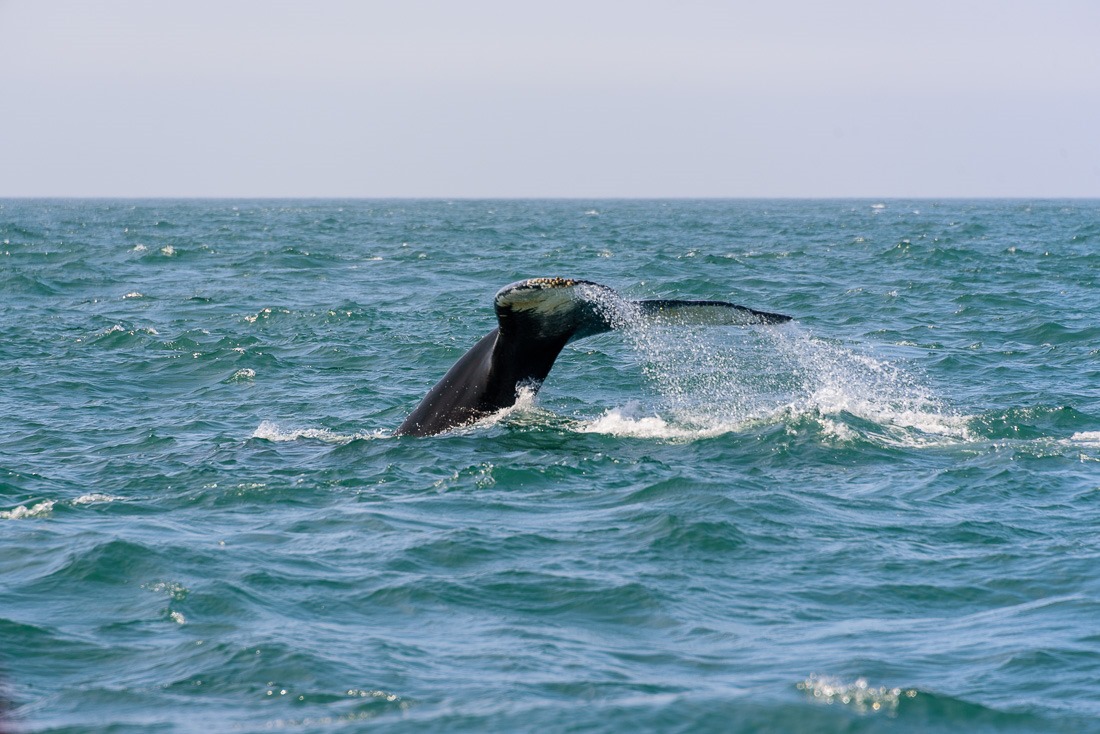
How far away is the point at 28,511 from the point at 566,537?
14.3ft

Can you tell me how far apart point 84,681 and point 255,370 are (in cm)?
1258

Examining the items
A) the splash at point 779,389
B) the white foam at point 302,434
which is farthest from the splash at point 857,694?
the white foam at point 302,434

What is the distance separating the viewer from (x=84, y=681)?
280 inches

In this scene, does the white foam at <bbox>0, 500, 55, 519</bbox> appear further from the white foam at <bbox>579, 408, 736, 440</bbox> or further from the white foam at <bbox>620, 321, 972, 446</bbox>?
the white foam at <bbox>579, 408, 736, 440</bbox>

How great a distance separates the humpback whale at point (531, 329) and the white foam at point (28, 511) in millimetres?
3485

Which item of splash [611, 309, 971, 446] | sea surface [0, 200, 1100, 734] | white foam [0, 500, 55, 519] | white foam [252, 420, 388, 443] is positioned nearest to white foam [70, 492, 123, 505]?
sea surface [0, 200, 1100, 734]

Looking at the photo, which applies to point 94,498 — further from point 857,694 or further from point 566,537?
point 857,694

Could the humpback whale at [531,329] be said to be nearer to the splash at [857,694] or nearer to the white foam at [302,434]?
the white foam at [302,434]

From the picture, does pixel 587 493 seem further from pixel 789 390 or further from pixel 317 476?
pixel 789 390

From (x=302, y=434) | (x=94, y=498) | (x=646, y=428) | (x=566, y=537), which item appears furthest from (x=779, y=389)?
(x=94, y=498)

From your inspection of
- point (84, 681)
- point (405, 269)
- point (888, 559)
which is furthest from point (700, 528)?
point (405, 269)

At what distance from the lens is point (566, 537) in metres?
9.74

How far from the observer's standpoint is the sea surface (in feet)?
22.5

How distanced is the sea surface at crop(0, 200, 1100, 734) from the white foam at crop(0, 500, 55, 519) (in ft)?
0.24
